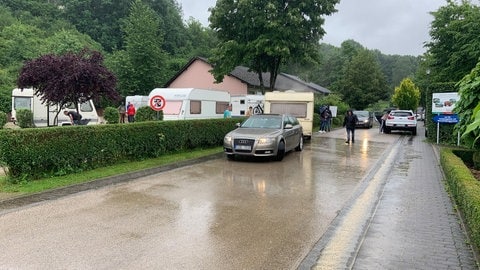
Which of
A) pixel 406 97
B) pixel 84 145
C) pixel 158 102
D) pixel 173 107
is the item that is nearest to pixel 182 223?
pixel 84 145

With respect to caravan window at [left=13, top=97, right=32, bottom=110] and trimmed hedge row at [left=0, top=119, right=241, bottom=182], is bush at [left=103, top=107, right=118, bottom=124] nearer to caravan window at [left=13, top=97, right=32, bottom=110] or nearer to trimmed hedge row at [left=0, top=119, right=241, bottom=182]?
caravan window at [left=13, top=97, right=32, bottom=110]

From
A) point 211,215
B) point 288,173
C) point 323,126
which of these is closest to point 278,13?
point 323,126

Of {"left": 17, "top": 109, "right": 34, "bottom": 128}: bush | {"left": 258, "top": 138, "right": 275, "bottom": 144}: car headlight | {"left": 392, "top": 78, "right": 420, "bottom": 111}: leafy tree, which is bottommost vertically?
{"left": 258, "top": 138, "right": 275, "bottom": 144}: car headlight

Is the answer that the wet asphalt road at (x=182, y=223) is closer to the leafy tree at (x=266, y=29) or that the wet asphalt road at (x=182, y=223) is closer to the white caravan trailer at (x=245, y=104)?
the leafy tree at (x=266, y=29)

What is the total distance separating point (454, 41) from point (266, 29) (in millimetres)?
11845

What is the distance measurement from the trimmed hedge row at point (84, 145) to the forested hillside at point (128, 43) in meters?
16.0

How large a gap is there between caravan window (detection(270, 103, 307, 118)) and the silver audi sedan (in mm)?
4740

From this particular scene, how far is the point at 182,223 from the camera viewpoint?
6.05 m

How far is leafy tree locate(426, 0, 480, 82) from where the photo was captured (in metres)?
23.2

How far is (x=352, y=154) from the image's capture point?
50.2 ft

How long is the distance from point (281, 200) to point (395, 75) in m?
108

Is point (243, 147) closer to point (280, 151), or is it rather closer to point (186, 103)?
point (280, 151)

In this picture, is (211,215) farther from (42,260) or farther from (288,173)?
(288,173)

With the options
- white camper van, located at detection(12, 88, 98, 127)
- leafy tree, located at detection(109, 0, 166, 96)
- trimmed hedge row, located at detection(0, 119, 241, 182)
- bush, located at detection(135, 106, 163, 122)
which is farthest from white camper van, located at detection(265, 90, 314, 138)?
leafy tree, located at detection(109, 0, 166, 96)
